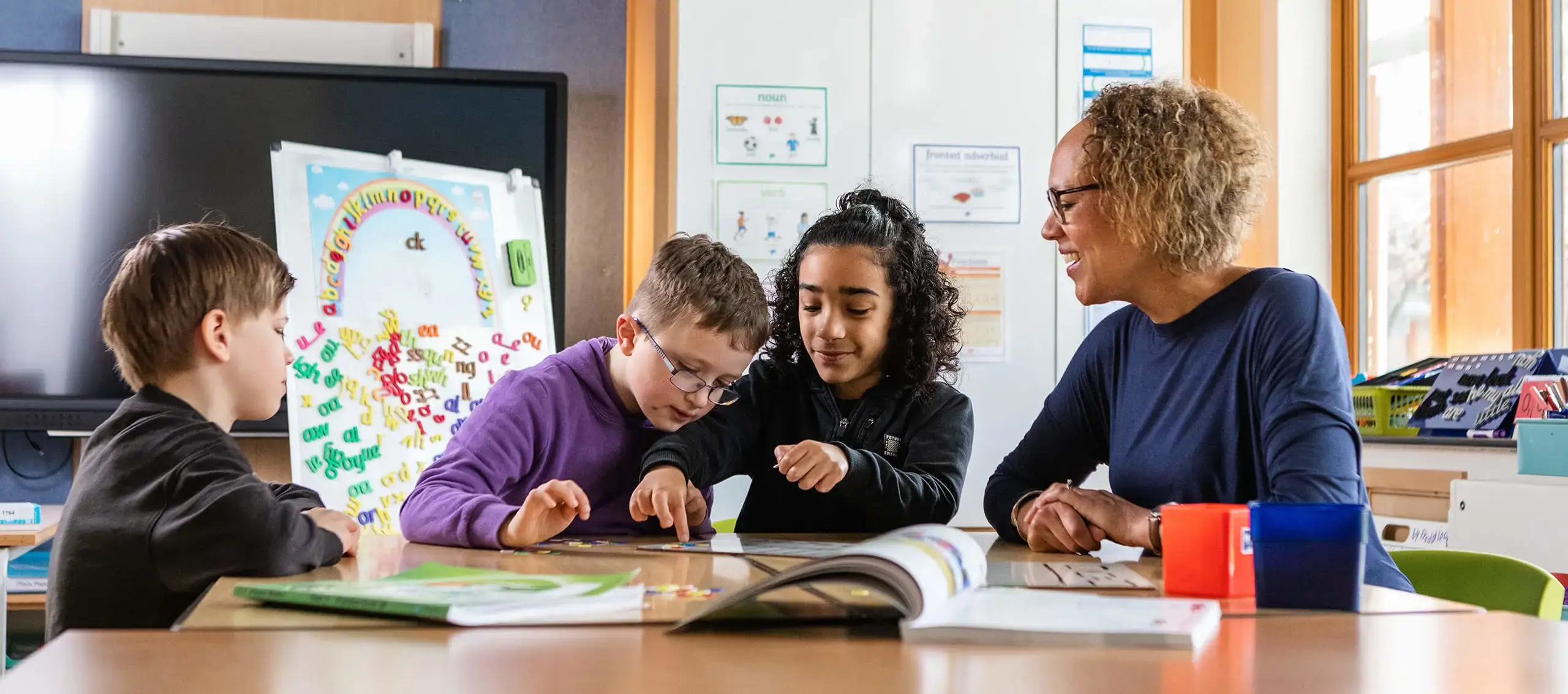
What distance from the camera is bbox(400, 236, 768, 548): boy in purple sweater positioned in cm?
164

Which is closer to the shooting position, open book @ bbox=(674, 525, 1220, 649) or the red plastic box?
open book @ bbox=(674, 525, 1220, 649)

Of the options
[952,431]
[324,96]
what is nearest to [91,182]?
[324,96]

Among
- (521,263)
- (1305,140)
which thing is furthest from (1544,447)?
(521,263)

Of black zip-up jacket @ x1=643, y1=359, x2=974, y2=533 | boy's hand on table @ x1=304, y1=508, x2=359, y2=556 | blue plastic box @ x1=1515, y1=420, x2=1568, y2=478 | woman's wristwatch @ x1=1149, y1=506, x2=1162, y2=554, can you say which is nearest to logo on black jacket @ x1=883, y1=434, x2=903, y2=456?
black zip-up jacket @ x1=643, y1=359, x2=974, y2=533

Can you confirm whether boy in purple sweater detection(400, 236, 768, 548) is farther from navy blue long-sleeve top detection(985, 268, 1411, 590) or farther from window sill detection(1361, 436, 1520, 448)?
window sill detection(1361, 436, 1520, 448)

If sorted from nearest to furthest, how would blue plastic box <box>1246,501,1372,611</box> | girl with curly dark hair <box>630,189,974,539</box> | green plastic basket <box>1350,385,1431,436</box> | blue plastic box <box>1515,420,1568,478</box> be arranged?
blue plastic box <box>1246,501,1372,611</box>, girl with curly dark hair <box>630,189,974,539</box>, blue plastic box <box>1515,420,1568,478</box>, green plastic basket <box>1350,385,1431,436</box>

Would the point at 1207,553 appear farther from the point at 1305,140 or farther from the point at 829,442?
the point at 1305,140

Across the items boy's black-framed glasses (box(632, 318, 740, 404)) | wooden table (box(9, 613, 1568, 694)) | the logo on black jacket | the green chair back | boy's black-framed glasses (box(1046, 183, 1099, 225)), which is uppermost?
boy's black-framed glasses (box(1046, 183, 1099, 225))

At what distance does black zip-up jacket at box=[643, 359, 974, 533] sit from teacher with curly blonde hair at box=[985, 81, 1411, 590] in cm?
9

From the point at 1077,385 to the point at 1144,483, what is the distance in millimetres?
213

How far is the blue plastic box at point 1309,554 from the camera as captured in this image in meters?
0.96

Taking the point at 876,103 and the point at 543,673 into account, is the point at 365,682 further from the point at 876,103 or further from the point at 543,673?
the point at 876,103

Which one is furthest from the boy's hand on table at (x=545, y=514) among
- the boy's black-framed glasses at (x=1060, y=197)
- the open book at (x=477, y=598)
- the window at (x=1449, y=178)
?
the window at (x=1449, y=178)

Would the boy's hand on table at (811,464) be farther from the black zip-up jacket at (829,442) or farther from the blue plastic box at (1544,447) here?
the blue plastic box at (1544,447)
